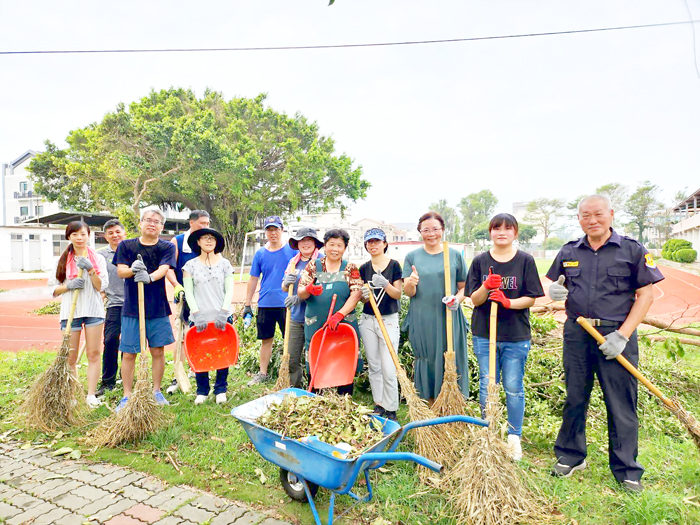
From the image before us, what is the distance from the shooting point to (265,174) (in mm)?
26219

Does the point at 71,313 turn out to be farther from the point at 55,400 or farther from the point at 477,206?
the point at 477,206

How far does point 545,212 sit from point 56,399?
2824 inches

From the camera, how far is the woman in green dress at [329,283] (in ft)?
11.5

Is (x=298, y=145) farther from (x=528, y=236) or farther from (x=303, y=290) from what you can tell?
(x=528, y=236)

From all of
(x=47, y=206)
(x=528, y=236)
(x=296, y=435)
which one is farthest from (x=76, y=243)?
(x=528, y=236)

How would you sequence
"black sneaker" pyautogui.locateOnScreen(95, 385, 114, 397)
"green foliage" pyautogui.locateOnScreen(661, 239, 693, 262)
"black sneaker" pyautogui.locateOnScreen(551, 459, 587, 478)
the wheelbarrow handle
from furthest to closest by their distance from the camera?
"green foliage" pyautogui.locateOnScreen(661, 239, 693, 262), "black sneaker" pyautogui.locateOnScreen(95, 385, 114, 397), "black sneaker" pyautogui.locateOnScreen(551, 459, 587, 478), the wheelbarrow handle

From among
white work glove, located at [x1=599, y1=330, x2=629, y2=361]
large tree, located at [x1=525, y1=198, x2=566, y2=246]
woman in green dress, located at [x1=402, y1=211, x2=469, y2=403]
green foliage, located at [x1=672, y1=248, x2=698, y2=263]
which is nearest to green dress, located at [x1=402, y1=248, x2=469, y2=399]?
woman in green dress, located at [x1=402, y1=211, x2=469, y2=403]

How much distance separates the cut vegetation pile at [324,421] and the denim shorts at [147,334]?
6.04 ft

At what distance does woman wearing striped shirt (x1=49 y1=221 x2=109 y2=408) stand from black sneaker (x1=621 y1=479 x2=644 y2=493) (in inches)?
179

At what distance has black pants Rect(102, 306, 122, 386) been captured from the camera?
4.58m

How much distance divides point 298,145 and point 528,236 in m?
55.6

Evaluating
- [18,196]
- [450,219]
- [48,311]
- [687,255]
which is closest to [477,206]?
[450,219]

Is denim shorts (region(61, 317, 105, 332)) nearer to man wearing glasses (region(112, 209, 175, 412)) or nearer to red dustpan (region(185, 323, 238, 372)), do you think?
man wearing glasses (region(112, 209, 175, 412))

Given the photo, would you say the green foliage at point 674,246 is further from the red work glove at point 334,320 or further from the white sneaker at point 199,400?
the white sneaker at point 199,400
